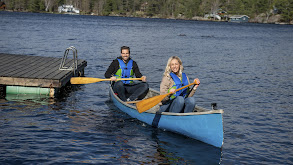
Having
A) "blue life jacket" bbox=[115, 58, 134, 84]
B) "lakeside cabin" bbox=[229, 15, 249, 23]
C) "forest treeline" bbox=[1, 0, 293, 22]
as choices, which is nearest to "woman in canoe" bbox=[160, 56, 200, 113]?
"blue life jacket" bbox=[115, 58, 134, 84]

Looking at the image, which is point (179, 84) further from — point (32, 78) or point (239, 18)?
point (239, 18)

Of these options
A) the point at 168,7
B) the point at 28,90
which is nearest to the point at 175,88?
the point at 28,90

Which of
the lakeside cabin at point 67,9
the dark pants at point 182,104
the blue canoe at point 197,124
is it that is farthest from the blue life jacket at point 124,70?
the lakeside cabin at point 67,9

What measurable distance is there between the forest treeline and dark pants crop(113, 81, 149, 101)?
493ft

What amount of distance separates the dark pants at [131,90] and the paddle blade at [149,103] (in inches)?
78.8

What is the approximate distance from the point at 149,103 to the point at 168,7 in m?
184

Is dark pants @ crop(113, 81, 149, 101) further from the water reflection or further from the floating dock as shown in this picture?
the floating dock

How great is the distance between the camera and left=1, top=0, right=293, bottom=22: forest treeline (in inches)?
6112

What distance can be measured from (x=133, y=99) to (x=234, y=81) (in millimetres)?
8412

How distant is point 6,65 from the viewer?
1311cm

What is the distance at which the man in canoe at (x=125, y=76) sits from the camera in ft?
34.6

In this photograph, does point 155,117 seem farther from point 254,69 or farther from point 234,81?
point 254,69

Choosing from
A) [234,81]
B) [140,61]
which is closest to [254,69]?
[234,81]

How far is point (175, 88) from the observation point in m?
8.46
